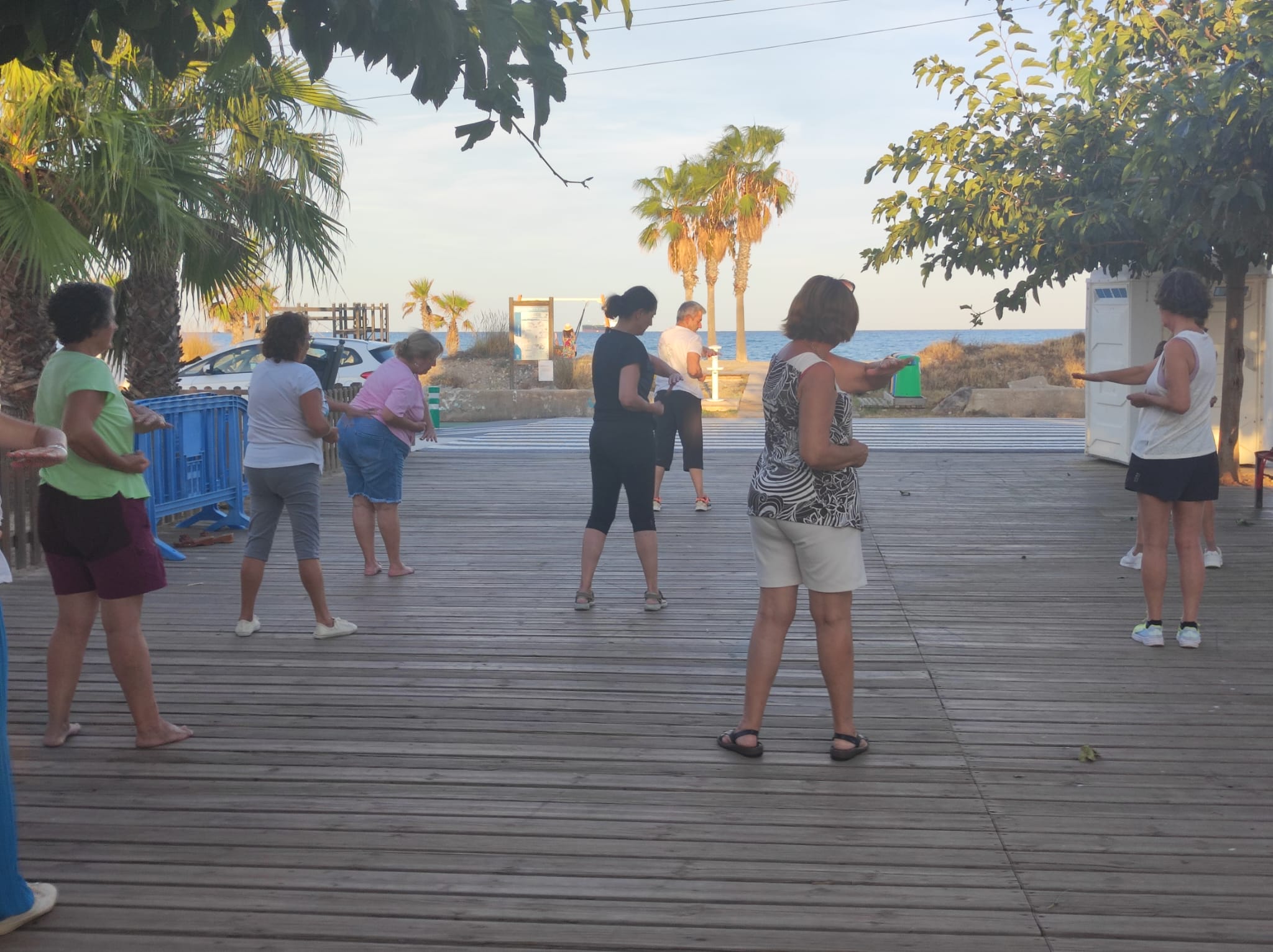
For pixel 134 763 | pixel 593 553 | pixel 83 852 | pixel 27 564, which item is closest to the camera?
pixel 83 852

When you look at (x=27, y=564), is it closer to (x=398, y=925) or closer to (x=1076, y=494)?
(x=398, y=925)

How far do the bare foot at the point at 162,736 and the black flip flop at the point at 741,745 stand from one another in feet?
6.45

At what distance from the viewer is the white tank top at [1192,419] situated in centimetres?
584

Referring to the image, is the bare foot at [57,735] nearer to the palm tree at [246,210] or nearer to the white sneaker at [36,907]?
the white sneaker at [36,907]

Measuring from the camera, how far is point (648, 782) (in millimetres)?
4160

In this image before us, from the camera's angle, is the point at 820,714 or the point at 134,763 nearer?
the point at 134,763

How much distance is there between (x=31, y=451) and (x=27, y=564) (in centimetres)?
598

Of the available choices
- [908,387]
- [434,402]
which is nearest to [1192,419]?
[434,402]

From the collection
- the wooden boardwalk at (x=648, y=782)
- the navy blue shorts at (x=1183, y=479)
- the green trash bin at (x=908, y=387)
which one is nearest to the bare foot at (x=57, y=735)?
the wooden boardwalk at (x=648, y=782)

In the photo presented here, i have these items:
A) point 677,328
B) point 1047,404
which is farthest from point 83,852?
point 1047,404

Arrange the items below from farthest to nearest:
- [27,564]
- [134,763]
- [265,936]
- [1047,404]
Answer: [1047,404] → [27,564] → [134,763] → [265,936]

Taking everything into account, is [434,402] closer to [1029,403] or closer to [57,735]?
[1029,403]

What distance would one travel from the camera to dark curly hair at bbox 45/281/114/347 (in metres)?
4.29

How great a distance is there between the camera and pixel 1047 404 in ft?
78.8
